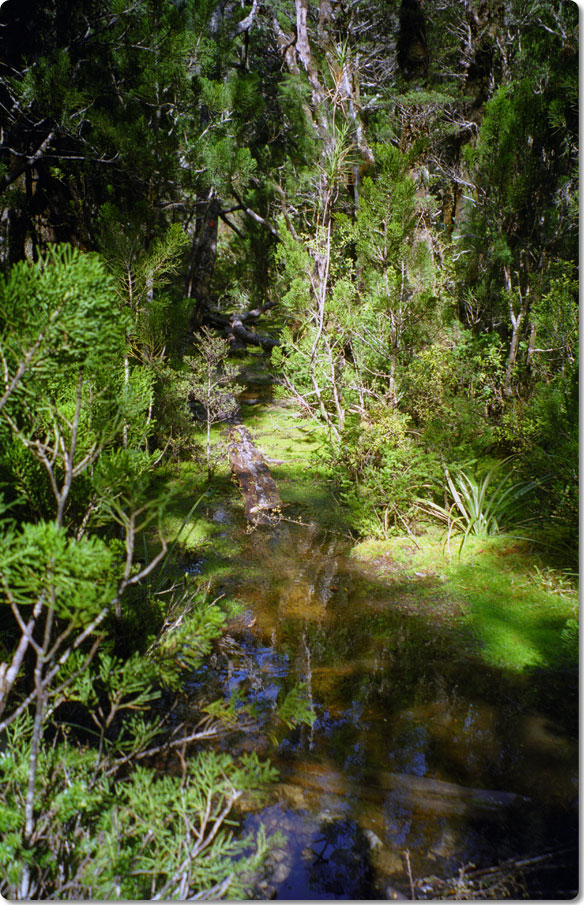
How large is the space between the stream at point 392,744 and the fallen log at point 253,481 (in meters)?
1.50

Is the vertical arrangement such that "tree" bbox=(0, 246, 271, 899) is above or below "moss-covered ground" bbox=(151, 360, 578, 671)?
above

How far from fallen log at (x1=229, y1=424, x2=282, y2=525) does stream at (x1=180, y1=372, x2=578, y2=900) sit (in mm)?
1504

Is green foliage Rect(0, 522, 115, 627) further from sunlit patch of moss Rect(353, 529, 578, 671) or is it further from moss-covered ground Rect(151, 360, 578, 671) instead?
sunlit patch of moss Rect(353, 529, 578, 671)

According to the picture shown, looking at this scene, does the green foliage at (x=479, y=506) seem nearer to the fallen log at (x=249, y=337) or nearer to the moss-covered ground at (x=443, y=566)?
the moss-covered ground at (x=443, y=566)

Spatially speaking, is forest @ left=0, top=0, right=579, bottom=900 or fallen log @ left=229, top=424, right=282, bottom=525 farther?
fallen log @ left=229, top=424, right=282, bottom=525

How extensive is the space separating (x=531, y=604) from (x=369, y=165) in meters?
7.30

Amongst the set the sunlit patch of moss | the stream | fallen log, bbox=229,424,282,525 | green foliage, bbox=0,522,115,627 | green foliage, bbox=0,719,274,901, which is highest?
green foliage, bbox=0,522,115,627

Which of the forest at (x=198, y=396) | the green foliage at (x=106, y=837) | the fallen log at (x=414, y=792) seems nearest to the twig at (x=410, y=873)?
the fallen log at (x=414, y=792)

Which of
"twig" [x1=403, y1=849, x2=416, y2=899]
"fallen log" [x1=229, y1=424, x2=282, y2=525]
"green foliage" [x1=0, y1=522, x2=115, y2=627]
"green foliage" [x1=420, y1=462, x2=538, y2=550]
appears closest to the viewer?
"green foliage" [x1=0, y1=522, x2=115, y2=627]

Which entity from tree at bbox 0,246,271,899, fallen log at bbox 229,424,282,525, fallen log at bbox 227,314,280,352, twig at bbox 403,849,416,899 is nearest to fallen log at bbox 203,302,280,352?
fallen log at bbox 227,314,280,352

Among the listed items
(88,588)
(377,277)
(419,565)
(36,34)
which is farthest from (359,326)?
(88,588)

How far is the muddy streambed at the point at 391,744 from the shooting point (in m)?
2.02

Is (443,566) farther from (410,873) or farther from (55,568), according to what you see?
(55,568)

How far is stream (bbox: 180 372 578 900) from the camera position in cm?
200
